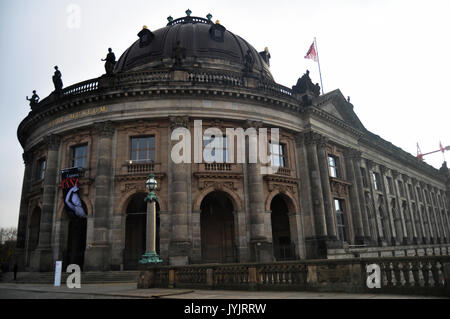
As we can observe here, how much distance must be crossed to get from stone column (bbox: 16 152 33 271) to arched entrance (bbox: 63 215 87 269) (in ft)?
14.9

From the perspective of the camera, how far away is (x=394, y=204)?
129ft

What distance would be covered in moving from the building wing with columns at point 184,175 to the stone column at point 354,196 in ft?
0.34

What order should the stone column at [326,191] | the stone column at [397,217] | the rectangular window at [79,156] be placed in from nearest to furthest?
the rectangular window at [79,156]
the stone column at [326,191]
the stone column at [397,217]

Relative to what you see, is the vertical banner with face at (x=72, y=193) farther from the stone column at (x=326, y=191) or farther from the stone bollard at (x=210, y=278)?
the stone column at (x=326, y=191)

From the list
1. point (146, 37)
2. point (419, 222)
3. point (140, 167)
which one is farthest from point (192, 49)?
point (419, 222)

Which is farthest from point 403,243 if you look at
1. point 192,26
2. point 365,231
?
point 192,26

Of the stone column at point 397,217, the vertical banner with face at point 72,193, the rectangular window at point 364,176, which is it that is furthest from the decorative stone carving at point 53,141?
the stone column at point 397,217

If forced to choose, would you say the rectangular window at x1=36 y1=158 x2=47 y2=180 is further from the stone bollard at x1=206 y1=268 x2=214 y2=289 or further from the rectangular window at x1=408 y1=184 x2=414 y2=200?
the rectangular window at x1=408 y1=184 x2=414 y2=200

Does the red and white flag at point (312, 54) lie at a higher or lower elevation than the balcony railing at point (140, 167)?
higher

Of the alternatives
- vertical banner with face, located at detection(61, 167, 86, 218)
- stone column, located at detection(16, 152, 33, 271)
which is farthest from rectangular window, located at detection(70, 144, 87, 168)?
stone column, located at detection(16, 152, 33, 271)

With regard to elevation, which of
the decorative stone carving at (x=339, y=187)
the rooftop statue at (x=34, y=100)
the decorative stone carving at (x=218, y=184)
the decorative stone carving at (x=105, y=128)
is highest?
the rooftop statue at (x=34, y=100)

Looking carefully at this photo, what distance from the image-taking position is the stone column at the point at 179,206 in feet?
65.3

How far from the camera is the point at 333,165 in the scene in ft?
99.6

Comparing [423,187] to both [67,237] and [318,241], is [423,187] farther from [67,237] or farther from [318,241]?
[67,237]
